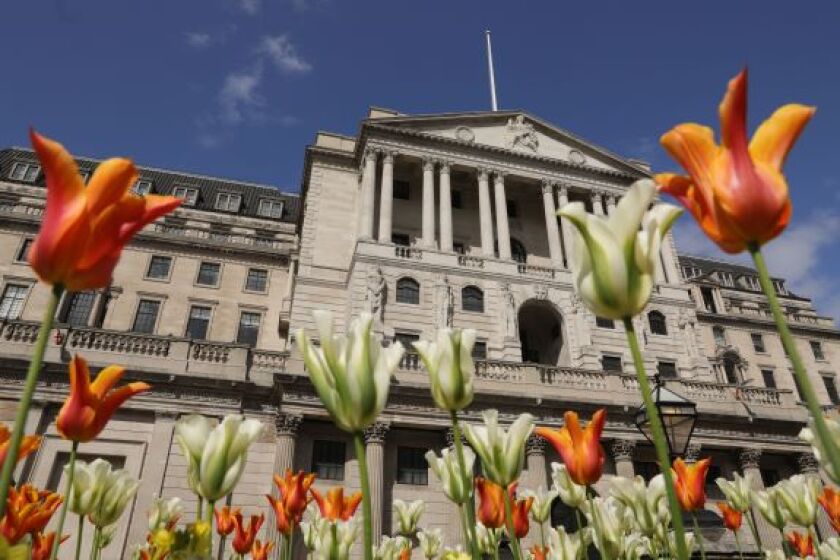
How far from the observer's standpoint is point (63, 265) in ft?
5.58

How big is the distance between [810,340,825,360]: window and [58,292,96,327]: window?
199 ft

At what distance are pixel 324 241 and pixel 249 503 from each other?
16.4 metres

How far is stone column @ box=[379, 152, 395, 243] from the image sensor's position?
99.8 ft

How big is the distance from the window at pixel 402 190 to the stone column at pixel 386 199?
7.13 ft

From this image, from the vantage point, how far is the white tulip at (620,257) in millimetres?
1800

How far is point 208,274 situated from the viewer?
36.8m

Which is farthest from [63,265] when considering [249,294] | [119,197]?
[249,294]

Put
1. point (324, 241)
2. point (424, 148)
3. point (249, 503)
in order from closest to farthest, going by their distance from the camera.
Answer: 1. point (249, 503)
2. point (324, 241)
3. point (424, 148)

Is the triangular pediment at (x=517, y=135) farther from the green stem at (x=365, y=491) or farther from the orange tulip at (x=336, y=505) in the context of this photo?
the green stem at (x=365, y=491)

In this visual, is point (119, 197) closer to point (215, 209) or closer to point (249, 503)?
point (249, 503)

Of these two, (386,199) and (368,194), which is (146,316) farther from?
(386,199)

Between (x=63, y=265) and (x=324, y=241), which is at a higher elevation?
(x=324, y=241)

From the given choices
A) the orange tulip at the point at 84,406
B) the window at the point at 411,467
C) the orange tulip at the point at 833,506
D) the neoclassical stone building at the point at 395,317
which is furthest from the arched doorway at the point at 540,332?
the orange tulip at the point at 84,406

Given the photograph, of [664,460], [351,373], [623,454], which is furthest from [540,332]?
[664,460]
